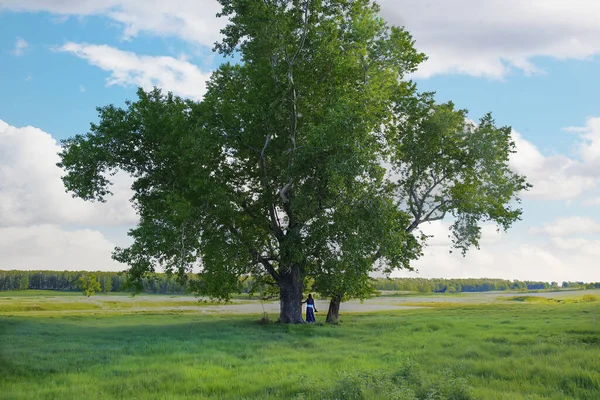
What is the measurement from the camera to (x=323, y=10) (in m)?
33.6

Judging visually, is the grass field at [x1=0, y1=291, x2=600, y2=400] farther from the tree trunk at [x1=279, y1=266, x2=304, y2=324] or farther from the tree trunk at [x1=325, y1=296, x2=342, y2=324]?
the tree trunk at [x1=325, y1=296, x2=342, y2=324]

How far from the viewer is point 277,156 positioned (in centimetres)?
3438

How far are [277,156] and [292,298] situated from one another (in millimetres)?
10259

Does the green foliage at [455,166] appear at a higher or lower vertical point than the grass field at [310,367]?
higher

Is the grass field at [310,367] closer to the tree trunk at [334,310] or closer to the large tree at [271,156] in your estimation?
the large tree at [271,156]

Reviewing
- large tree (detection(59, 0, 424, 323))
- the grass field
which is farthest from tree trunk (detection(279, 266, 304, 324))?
the grass field

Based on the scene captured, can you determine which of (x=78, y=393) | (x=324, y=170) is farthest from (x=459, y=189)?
(x=78, y=393)

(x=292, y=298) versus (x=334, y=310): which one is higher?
(x=292, y=298)

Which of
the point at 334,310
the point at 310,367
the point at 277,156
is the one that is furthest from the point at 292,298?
the point at 310,367

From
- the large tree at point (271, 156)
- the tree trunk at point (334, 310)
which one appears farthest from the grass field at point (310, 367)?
the tree trunk at point (334, 310)

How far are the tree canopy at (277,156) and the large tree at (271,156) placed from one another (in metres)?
0.09

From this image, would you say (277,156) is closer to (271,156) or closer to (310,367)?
(271,156)

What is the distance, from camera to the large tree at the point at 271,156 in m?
29.8

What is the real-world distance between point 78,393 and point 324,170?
20201mm
